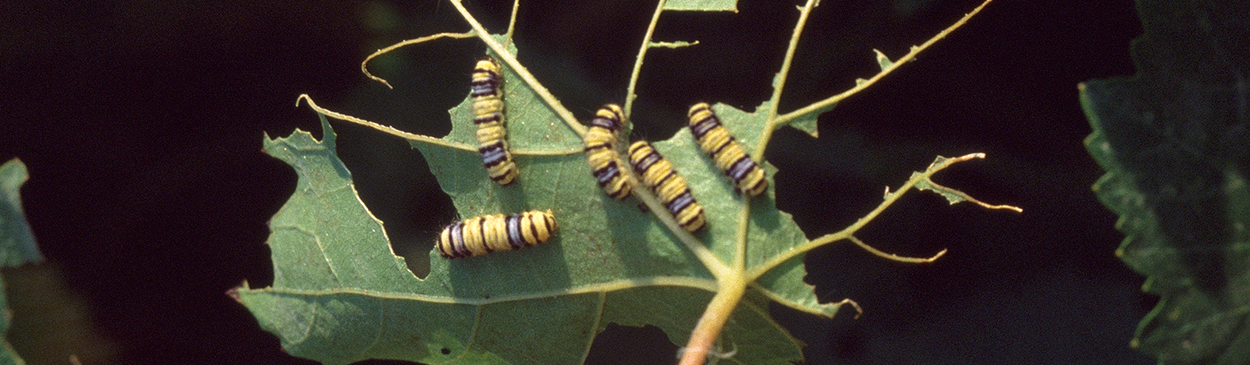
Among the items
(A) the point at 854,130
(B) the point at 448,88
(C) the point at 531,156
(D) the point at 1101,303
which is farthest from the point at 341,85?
(D) the point at 1101,303

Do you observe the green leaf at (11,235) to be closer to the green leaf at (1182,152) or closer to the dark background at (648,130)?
the dark background at (648,130)

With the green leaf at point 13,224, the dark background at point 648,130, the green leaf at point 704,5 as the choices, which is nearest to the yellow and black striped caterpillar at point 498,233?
the dark background at point 648,130

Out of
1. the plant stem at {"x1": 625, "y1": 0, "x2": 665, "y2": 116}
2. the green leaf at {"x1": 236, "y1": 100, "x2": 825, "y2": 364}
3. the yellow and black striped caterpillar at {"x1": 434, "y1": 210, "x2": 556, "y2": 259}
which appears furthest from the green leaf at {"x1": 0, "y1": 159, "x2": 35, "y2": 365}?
the plant stem at {"x1": 625, "y1": 0, "x2": 665, "y2": 116}

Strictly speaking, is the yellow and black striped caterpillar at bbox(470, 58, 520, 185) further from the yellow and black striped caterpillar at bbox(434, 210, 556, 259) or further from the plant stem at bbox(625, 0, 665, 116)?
the plant stem at bbox(625, 0, 665, 116)

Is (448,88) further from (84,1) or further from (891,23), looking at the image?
(891,23)

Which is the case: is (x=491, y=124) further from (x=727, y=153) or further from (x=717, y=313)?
(x=717, y=313)

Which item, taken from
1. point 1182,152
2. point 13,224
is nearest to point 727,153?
point 1182,152
